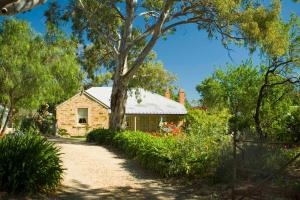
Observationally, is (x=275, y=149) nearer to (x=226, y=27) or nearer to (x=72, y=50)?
(x=226, y=27)

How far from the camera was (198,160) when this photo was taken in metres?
12.2

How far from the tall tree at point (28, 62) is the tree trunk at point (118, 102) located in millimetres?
2823

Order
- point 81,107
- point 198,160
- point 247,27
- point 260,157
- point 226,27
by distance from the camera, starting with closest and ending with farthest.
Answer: point 260,157 → point 198,160 → point 247,27 → point 226,27 → point 81,107

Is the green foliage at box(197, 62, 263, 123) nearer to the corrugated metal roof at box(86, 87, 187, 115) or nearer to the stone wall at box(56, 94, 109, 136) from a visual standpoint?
the corrugated metal roof at box(86, 87, 187, 115)

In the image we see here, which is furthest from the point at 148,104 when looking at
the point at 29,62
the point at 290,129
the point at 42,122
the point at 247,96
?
the point at 290,129

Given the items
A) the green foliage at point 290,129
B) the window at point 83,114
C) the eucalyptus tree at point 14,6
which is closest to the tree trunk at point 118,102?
the green foliage at point 290,129

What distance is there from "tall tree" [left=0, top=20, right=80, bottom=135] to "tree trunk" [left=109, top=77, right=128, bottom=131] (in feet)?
9.26

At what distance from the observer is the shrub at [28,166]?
9797mm

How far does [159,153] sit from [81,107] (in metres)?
25.7

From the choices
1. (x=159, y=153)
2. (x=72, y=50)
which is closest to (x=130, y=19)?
(x=72, y=50)

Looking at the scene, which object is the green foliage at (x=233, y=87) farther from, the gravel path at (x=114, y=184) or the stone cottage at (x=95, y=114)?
the gravel path at (x=114, y=184)

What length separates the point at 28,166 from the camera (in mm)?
10117

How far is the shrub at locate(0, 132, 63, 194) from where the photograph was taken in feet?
32.1

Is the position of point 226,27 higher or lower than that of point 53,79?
higher
